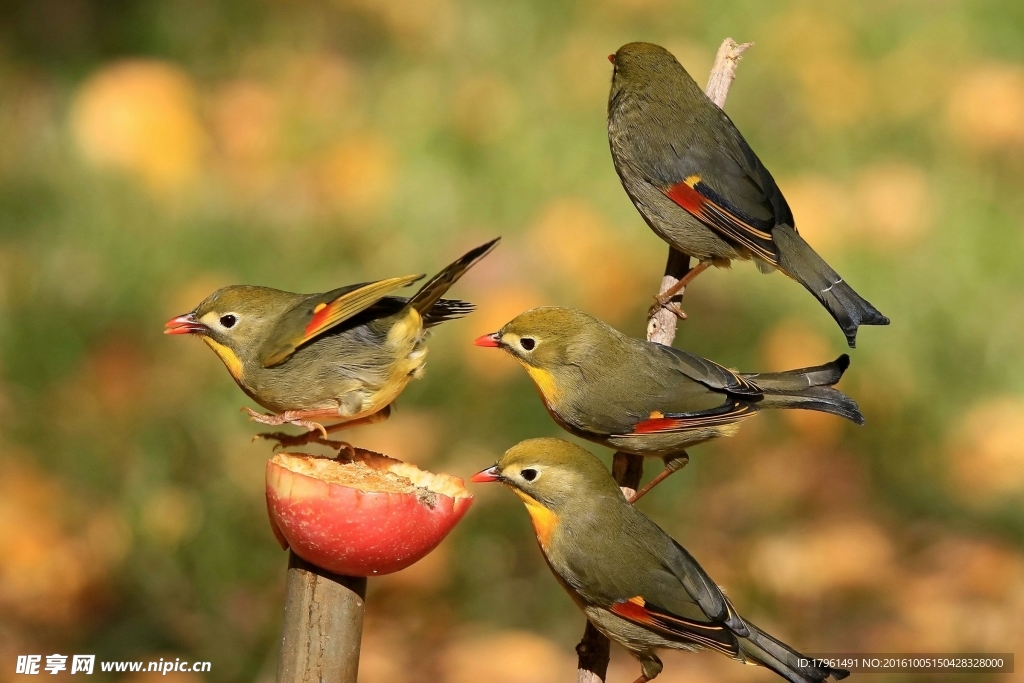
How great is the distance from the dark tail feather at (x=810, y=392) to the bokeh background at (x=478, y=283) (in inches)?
65.5

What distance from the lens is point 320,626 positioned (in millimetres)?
2627

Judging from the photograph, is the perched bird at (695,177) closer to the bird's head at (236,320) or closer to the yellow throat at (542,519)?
the yellow throat at (542,519)

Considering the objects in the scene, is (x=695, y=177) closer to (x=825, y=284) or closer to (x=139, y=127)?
(x=825, y=284)

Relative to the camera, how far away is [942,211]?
284 inches

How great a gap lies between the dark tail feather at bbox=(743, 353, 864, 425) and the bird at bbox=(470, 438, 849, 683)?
1.81ft

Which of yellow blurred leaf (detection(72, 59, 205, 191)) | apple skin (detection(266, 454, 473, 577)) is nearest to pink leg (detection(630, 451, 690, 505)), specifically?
apple skin (detection(266, 454, 473, 577))

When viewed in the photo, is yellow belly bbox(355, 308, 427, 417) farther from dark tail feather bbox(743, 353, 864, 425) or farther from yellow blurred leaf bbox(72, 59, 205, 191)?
yellow blurred leaf bbox(72, 59, 205, 191)

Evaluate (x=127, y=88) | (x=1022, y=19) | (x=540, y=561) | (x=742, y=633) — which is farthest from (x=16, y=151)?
(x=1022, y=19)

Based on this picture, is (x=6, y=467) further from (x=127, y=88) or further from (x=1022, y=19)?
(x=1022, y=19)

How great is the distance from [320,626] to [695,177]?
192 cm

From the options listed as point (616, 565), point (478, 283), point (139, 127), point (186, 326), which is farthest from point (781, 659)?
point (139, 127)

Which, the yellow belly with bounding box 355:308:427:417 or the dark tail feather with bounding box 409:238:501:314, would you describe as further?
the yellow belly with bounding box 355:308:427:417

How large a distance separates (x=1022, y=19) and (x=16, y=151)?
6632 mm

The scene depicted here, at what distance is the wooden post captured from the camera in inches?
102
